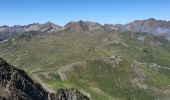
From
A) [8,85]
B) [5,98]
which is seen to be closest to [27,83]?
[8,85]

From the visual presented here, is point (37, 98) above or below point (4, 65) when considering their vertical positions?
below

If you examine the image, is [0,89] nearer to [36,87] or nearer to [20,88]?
[20,88]

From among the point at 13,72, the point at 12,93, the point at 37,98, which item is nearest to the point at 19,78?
the point at 13,72

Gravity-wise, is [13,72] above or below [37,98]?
above

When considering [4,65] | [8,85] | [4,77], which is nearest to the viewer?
[8,85]

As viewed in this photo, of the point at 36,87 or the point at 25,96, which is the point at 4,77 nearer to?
the point at 25,96

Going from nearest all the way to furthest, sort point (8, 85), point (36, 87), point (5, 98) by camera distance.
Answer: point (5, 98)
point (8, 85)
point (36, 87)

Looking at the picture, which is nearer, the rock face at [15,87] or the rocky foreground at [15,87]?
Result: the rocky foreground at [15,87]

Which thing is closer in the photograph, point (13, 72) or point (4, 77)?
point (4, 77)

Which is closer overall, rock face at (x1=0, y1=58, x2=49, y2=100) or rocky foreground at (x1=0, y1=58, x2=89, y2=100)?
rocky foreground at (x1=0, y1=58, x2=89, y2=100)
